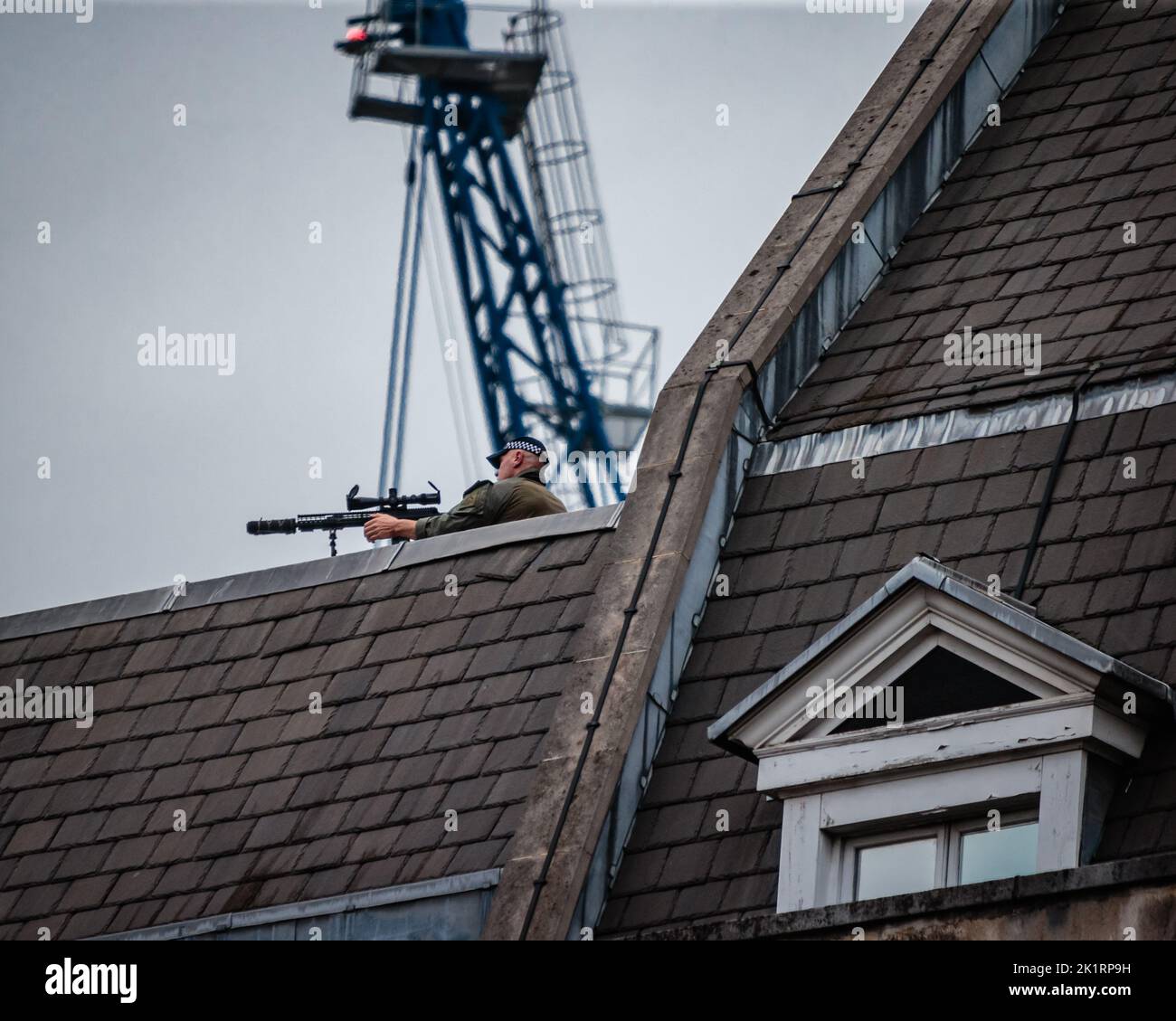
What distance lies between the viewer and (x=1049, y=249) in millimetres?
18016

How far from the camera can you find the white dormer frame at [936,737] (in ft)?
45.7

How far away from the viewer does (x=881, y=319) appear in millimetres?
18359

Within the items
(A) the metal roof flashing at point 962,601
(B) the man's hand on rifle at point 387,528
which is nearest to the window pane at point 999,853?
(A) the metal roof flashing at point 962,601

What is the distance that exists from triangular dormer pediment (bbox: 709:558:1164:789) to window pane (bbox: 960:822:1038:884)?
1.55 ft

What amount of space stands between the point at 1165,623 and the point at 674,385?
4.27 m

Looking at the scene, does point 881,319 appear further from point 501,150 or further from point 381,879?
point 501,150

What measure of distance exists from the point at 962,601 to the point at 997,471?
1938mm

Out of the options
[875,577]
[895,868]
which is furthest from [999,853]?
[875,577]

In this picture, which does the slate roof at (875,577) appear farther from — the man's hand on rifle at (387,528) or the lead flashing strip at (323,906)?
the man's hand on rifle at (387,528)

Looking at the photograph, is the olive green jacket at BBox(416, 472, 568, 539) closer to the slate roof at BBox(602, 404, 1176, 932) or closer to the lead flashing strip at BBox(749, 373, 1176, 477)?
the lead flashing strip at BBox(749, 373, 1176, 477)

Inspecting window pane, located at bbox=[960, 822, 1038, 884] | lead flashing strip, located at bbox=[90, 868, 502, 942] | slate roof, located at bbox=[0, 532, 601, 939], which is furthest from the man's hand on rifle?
window pane, located at bbox=[960, 822, 1038, 884]

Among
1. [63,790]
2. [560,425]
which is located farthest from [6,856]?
[560,425]

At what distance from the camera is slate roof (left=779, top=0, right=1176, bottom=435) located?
671 inches

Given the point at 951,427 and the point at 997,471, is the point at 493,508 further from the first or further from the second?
the point at 997,471
